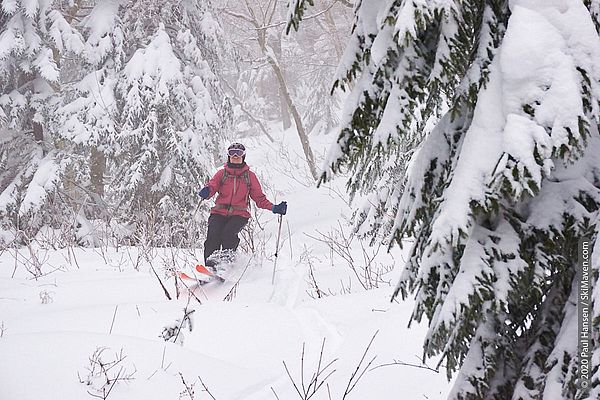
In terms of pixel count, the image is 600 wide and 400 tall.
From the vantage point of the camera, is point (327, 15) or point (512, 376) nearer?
point (512, 376)

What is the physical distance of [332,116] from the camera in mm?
35188

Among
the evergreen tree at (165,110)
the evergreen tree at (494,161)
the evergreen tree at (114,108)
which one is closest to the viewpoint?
the evergreen tree at (494,161)

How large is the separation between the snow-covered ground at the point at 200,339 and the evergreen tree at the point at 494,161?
47.5 inches

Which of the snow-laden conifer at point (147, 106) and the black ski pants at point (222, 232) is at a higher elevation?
the snow-laden conifer at point (147, 106)

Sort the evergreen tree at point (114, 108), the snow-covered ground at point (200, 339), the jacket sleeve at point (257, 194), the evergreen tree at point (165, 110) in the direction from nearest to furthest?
1. the snow-covered ground at point (200, 339)
2. the jacket sleeve at point (257, 194)
3. the evergreen tree at point (114, 108)
4. the evergreen tree at point (165, 110)

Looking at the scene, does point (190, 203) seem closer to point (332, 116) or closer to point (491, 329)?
point (491, 329)

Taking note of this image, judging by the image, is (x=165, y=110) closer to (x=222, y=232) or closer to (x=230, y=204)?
(x=230, y=204)

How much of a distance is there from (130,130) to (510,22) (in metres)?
11.8

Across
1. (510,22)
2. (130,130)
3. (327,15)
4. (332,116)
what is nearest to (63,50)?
(130,130)

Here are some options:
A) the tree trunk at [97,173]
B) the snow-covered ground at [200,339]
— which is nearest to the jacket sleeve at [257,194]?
the snow-covered ground at [200,339]

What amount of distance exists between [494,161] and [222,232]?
7.37 meters

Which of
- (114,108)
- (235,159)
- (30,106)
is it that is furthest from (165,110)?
(235,159)

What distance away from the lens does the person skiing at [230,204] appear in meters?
8.91

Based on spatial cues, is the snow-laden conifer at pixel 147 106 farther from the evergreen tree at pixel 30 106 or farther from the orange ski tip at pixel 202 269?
the orange ski tip at pixel 202 269
